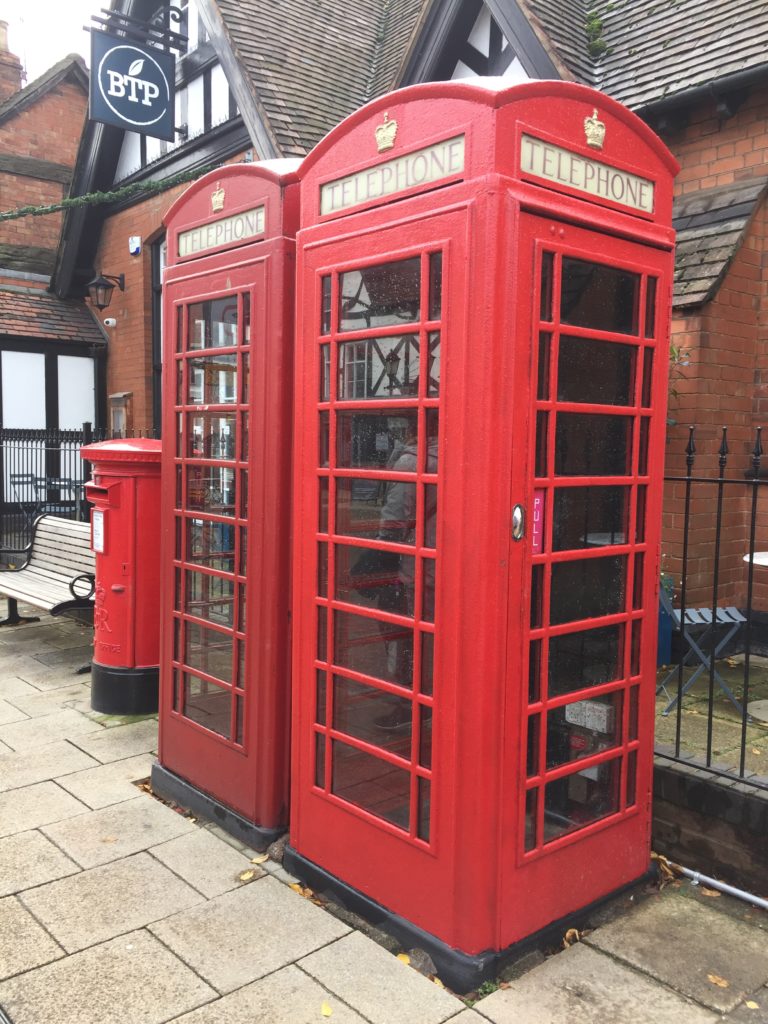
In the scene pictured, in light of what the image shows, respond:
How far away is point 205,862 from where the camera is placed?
3.46 m

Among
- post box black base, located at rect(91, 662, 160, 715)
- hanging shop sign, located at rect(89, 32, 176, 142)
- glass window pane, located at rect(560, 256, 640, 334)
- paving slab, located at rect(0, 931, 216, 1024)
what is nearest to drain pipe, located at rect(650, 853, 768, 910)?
paving slab, located at rect(0, 931, 216, 1024)

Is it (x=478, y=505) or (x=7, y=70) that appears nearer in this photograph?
(x=478, y=505)

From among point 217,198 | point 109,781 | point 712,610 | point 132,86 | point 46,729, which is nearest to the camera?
point 217,198

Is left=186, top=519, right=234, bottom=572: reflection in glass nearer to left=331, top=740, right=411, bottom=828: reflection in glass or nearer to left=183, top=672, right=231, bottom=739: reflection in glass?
left=183, top=672, right=231, bottom=739: reflection in glass

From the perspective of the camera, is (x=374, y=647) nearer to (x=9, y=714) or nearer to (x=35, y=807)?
(x=35, y=807)

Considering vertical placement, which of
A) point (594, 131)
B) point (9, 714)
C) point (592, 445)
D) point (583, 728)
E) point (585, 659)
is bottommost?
point (9, 714)

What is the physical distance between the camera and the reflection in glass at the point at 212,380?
3604 mm

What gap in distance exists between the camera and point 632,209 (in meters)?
2.87

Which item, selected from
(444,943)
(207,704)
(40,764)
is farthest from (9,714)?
(444,943)

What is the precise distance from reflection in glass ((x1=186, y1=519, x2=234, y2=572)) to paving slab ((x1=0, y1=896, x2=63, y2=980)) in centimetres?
156

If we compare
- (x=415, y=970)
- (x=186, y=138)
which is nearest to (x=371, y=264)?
(x=415, y=970)

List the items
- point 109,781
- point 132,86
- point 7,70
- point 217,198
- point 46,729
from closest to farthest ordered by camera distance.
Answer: point 217,198
point 109,781
point 46,729
point 132,86
point 7,70

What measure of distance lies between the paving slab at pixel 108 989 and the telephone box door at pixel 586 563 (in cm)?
109

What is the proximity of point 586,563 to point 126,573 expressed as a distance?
3.35 m
